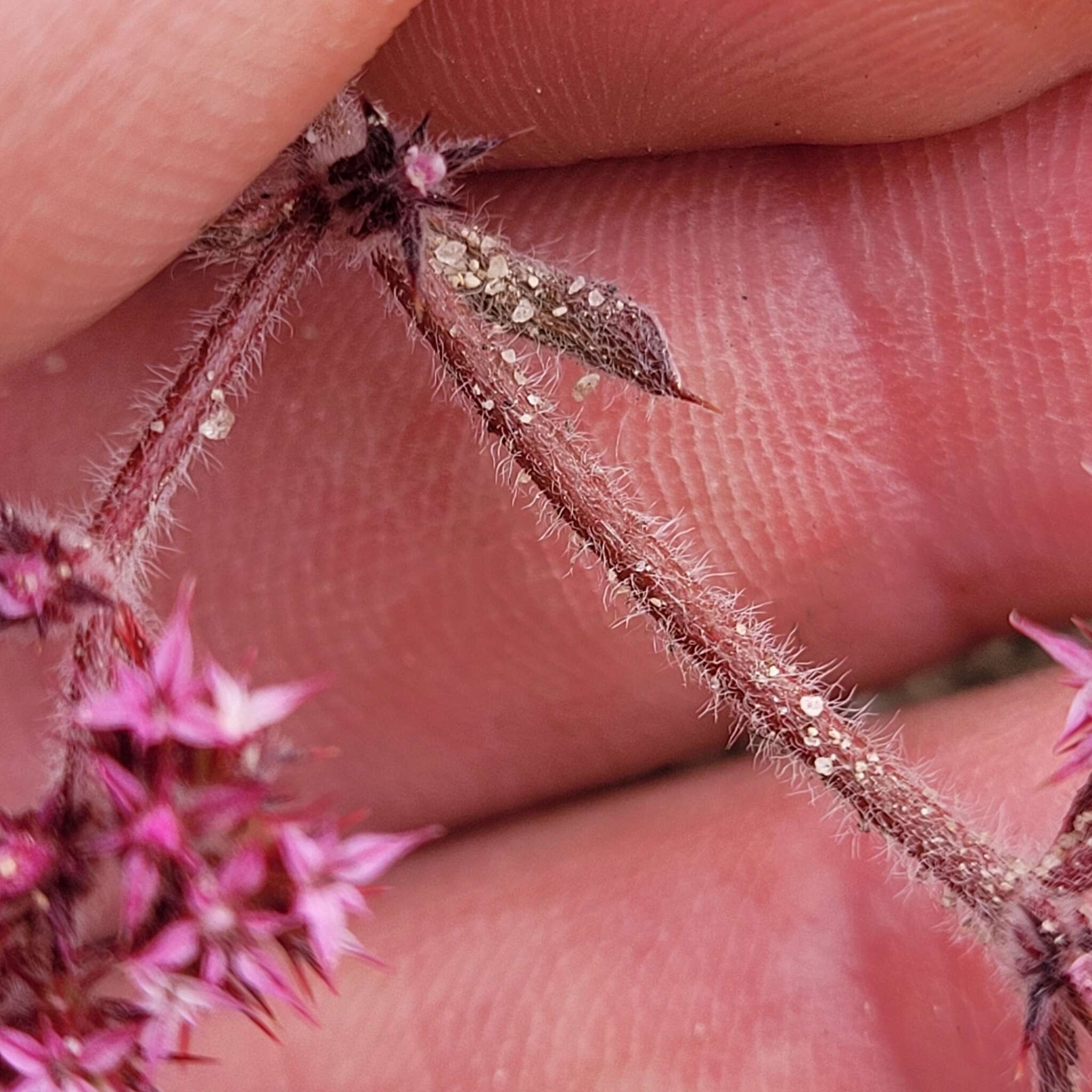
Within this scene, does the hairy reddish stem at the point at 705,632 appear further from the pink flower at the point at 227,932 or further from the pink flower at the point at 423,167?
the pink flower at the point at 227,932

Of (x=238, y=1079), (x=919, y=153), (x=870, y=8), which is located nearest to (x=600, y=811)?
(x=238, y=1079)

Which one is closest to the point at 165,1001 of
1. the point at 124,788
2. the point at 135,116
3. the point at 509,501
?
the point at 124,788

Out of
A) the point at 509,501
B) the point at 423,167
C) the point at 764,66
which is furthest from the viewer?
the point at 509,501

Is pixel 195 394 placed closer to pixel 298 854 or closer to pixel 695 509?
pixel 298 854

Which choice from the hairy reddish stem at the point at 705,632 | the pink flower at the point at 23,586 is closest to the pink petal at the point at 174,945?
the pink flower at the point at 23,586

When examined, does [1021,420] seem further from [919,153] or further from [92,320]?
[92,320]

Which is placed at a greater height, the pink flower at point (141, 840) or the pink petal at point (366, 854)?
the pink flower at point (141, 840)
